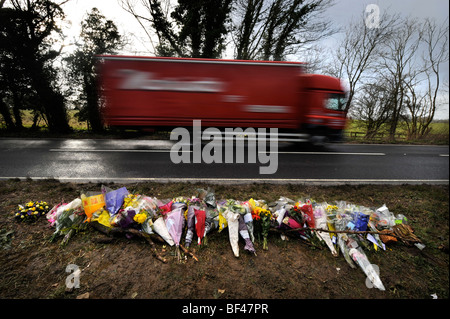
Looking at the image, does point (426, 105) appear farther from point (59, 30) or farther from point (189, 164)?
point (59, 30)

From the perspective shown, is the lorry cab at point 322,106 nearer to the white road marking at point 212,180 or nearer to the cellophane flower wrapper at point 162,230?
the white road marking at point 212,180

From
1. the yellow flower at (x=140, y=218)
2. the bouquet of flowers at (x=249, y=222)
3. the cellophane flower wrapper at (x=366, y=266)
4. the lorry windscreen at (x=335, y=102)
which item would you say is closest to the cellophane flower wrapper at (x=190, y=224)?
the yellow flower at (x=140, y=218)

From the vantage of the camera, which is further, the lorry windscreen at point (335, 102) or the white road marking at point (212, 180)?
the lorry windscreen at point (335, 102)

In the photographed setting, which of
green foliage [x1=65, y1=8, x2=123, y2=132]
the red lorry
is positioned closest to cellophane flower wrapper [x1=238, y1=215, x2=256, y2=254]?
the red lorry

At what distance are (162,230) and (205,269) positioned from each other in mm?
769

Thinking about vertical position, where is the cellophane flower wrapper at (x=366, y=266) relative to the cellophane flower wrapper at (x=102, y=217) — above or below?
below

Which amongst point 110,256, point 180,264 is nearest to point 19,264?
point 110,256

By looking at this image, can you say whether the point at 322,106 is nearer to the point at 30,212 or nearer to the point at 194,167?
the point at 194,167

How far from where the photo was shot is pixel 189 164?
5.73m

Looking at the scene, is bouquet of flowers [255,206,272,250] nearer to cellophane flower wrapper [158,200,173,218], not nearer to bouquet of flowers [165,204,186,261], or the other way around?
bouquet of flowers [165,204,186,261]

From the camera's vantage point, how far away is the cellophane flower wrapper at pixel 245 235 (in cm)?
231

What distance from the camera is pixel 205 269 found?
2.07 m

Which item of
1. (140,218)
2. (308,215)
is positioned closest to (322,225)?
(308,215)

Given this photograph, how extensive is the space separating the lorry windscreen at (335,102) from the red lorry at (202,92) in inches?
25.6
